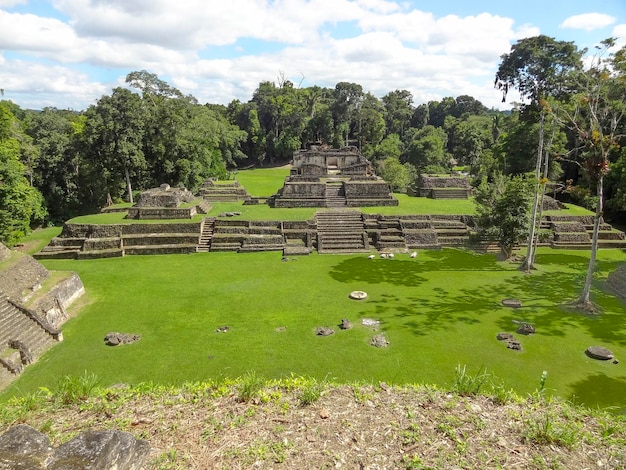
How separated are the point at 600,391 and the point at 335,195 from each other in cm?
1849

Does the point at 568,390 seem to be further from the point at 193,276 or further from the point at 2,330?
the point at 2,330

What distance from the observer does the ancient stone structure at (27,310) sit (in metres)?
9.77

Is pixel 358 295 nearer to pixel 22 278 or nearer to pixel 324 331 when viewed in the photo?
pixel 324 331

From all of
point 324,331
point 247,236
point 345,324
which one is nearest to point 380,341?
point 345,324

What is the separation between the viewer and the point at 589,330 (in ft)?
36.6

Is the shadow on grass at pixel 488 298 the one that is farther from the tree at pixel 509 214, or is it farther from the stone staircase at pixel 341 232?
the stone staircase at pixel 341 232

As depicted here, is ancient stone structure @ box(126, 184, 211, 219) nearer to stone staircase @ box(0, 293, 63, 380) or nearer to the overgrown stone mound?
stone staircase @ box(0, 293, 63, 380)

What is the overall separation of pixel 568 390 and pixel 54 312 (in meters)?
14.0

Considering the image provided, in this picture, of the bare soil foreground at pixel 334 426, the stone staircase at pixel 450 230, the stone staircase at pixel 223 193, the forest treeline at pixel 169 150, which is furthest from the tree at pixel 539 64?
the bare soil foreground at pixel 334 426

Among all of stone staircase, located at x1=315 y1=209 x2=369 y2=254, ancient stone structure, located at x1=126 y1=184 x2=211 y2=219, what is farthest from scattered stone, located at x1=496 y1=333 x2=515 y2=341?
ancient stone structure, located at x1=126 y1=184 x2=211 y2=219

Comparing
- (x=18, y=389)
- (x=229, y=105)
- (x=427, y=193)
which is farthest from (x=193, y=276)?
(x=229, y=105)

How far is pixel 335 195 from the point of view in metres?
25.3

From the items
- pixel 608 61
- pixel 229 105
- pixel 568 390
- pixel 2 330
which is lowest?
pixel 568 390

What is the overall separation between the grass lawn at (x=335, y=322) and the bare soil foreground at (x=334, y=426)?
10.8ft
